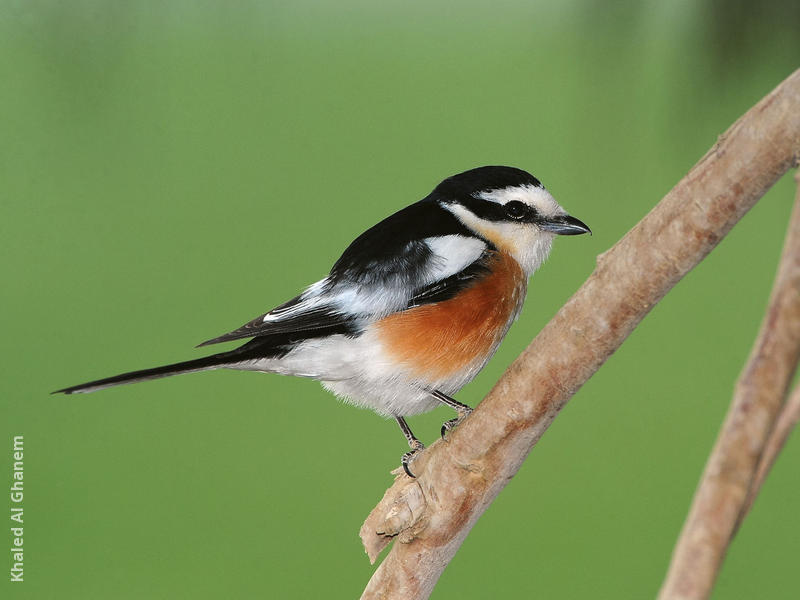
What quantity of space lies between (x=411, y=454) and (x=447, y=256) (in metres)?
0.20

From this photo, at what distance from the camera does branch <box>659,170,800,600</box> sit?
1.14 feet

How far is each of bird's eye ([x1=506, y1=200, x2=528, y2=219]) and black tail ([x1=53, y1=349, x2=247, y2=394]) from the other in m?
0.30

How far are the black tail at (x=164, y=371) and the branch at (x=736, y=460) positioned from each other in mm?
456

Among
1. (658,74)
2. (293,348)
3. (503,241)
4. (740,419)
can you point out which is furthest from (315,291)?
(658,74)

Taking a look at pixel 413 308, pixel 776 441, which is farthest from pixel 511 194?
pixel 776 441

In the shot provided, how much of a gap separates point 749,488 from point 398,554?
47cm

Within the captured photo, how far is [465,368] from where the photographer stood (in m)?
0.84

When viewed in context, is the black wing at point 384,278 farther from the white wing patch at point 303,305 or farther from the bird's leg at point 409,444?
the bird's leg at point 409,444

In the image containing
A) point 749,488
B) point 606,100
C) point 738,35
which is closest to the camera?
point 749,488

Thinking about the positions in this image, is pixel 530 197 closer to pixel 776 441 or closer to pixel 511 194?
pixel 511 194

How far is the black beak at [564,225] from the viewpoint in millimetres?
843

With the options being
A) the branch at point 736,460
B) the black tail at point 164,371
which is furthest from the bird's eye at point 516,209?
the branch at point 736,460

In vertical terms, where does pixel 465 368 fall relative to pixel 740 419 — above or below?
above

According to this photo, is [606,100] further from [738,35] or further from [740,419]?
[740,419]
